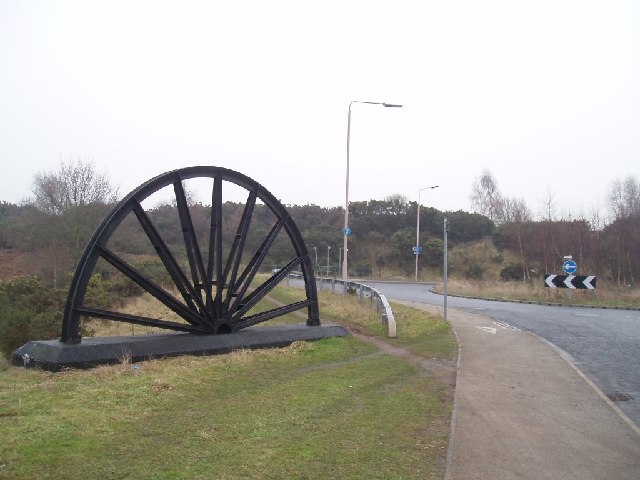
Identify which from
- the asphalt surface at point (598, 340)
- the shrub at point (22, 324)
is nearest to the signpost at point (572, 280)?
the asphalt surface at point (598, 340)

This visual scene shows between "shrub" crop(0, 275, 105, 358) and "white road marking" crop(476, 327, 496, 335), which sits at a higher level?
"shrub" crop(0, 275, 105, 358)

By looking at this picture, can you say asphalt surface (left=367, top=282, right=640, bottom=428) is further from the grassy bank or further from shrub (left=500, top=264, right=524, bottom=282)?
shrub (left=500, top=264, right=524, bottom=282)

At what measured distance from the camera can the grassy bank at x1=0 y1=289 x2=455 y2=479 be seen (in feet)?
18.1

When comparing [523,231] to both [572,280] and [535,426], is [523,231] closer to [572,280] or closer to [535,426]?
[572,280]

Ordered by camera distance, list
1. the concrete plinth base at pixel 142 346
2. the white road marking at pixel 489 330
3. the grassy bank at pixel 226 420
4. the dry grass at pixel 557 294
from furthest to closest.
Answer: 1. the dry grass at pixel 557 294
2. the white road marking at pixel 489 330
3. the concrete plinth base at pixel 142 346
4. the grassy bank at pixel 226 420

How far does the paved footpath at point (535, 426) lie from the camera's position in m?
5.99

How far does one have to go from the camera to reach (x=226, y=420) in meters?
7.10

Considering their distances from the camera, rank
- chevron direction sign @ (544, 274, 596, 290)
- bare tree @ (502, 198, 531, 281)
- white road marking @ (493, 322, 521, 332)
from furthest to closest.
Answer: bare tree @ (502, 198, 531, 281) → chevron direction sign @ (544, 274, 596, 290) → white road marking @ (493, 322, 521, 332)

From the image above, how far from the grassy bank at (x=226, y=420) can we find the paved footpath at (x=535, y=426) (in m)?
0.34

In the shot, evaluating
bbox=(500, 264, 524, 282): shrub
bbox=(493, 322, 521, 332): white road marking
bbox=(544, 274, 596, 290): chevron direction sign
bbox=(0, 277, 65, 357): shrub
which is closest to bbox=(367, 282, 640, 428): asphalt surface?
bbox=(493, 322, 521, 332): white road marking

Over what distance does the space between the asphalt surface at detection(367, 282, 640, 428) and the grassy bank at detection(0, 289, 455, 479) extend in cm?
295

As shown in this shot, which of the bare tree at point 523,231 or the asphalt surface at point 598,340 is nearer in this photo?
the asphalt surface at point 598,340

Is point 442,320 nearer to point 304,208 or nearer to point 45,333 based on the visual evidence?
point 45,333

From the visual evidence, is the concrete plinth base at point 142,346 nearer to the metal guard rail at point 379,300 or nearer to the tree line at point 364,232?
the metal guard rail at point 379,300
